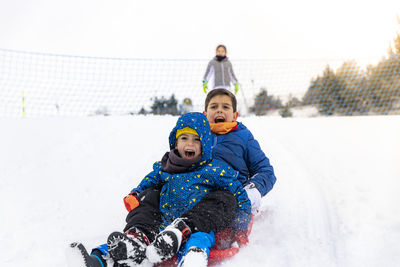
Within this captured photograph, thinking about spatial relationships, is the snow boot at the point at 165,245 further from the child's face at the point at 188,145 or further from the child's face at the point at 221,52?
the child's face at the point at 221,52

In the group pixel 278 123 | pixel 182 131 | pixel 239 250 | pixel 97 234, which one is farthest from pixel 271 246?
pixel 278 123

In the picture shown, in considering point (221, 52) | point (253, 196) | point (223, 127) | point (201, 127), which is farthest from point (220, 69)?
point (253, 196)

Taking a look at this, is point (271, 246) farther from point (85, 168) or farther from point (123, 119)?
point (123, 119)

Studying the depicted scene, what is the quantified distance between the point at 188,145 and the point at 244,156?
52 centimetres

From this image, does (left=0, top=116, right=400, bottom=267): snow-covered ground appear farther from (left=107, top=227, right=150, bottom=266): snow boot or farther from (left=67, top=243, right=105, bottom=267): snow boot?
(left=67, top=243, right=105, bottom=267): snow boot

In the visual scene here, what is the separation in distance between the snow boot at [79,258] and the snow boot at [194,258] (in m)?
0.39

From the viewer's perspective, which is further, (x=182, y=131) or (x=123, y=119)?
(x=123, y=119)

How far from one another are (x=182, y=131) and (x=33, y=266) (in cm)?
117

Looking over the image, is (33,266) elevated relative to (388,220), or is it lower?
lower

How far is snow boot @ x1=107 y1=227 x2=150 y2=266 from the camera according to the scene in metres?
1.41

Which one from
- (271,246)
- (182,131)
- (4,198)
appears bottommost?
(4,198)

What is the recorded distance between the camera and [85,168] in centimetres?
364

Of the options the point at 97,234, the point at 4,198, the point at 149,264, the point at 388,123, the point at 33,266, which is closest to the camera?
the point at 149,264

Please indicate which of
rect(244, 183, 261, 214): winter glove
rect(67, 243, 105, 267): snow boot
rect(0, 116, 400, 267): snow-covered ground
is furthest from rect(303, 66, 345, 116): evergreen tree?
rect(67, 243, 105, 267): snow boot
